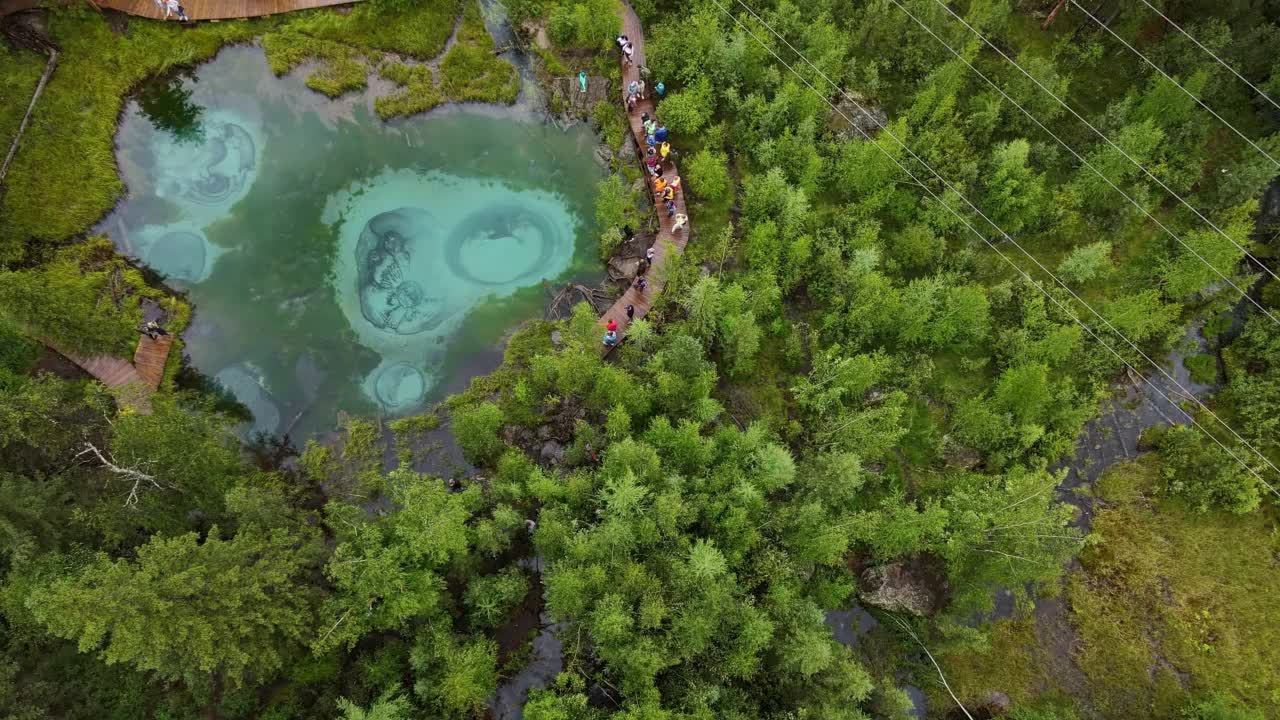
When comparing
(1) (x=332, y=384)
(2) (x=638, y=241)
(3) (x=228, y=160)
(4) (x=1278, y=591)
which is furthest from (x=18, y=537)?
(4) (x=1278, y=591)

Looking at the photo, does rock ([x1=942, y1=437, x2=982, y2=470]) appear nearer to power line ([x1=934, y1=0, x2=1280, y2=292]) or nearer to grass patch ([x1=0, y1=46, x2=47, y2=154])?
power line ([x1=934, y1=0, x2=1280, y2=292])

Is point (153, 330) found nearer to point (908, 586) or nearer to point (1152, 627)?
point (908, 586)

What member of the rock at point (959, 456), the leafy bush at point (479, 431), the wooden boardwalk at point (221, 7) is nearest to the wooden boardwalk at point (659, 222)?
the leafy bush at point (479, 431)

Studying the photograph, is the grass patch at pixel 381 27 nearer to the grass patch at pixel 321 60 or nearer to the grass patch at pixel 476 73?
the grass patch at pixel 321 60

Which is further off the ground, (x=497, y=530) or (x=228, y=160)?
(x=228, y=160)

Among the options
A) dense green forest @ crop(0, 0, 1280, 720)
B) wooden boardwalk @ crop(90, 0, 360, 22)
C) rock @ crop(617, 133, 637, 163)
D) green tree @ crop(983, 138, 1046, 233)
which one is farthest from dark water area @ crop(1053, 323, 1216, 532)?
wooden boardwalk @ crop(90, 0, 360, 22)

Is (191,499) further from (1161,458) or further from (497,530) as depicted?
(1161,458)
